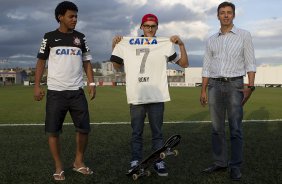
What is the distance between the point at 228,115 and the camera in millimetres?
5094

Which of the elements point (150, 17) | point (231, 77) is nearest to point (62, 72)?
point (150, 17)

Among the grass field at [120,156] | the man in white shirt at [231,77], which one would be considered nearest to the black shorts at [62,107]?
the grass field at [120,156]

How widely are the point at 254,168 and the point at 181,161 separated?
1.11 meters

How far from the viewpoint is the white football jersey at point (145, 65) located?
16.5ft

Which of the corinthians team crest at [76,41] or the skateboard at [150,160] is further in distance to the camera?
the corinthians team crest at [76,41]

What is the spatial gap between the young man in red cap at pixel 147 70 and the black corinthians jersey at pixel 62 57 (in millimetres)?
531

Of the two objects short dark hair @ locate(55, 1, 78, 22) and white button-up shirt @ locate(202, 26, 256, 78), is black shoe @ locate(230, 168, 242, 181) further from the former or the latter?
short dark hair @ locate(55, 1, 78, 22)

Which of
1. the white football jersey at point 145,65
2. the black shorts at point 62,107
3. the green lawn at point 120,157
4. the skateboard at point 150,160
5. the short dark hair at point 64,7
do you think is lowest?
the green lawn at point 120,157

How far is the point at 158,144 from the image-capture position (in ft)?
16.9

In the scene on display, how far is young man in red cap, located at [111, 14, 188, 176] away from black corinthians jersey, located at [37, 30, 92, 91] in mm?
531

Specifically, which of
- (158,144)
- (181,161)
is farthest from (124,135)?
(158,144)

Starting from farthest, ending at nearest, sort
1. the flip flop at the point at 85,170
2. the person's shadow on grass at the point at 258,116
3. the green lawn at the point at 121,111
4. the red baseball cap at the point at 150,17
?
the green lawn at the point at 121,111, the person's shadow on grass at the point at 258,116, the flip flop at the point at 85,170, the red baseball cap at the point at 150,17

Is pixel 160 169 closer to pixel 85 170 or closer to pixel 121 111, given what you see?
pixel 85 170

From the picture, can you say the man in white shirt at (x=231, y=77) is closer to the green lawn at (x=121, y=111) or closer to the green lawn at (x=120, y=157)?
the green lawn at (x=120, y=157)
